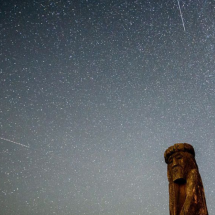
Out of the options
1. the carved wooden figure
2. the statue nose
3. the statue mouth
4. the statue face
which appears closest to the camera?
the carved wooden figure

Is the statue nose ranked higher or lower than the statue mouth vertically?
higher

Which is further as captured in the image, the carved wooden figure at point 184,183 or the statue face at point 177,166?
the statue face at point 177,166

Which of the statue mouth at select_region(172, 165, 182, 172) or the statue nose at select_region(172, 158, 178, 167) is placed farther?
the statue nose at select_region(172, 158, 178, 167)

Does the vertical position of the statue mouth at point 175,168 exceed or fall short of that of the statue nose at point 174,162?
it falls short

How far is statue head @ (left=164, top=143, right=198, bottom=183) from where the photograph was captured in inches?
163

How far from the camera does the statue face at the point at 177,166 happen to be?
4097 millimetres

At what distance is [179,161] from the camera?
4.34 metres

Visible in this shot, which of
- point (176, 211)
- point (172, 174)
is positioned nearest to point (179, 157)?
point (172, 174)

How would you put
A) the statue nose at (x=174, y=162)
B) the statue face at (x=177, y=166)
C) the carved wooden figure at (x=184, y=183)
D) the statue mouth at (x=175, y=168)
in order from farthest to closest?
the statue nose at (x=174, y=162)
the statue mouth at (x=175, y=168)
the statue face at (x=177, y=166)
the carved wooden figure at (x=184, y=183)

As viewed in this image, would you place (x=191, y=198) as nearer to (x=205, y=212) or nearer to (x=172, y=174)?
(x=205, y=212)

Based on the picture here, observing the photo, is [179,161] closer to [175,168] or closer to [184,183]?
[175,168]

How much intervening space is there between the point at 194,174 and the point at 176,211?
0.80 m

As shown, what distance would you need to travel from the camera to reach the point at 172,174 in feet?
14.2

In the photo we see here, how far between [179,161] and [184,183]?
462mm
